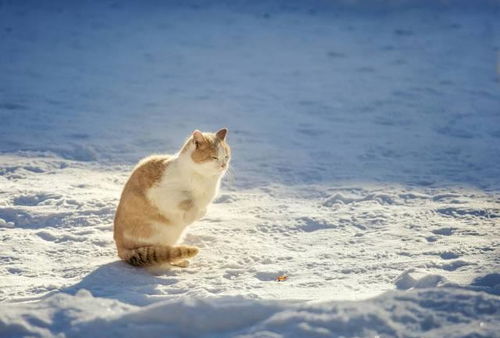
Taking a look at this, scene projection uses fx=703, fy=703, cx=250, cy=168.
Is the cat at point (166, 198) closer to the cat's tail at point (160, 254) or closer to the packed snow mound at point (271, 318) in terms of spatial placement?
the cat's tail at point (160, 254)

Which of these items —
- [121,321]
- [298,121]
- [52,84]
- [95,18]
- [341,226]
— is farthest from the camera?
[95,18]

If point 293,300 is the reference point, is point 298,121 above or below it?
above

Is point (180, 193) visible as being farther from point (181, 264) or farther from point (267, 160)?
point (267, 160)

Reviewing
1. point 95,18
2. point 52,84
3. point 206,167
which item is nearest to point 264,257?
point 206,167

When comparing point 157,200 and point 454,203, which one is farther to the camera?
point 454,203

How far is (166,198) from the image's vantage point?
3.63m

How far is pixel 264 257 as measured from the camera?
3795 mm

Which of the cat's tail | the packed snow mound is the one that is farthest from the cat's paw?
the packed snow mound

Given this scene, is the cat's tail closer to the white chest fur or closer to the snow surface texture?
the snow surface texture

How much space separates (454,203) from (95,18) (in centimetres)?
632

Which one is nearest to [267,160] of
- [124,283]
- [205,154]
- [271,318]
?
[205,154]

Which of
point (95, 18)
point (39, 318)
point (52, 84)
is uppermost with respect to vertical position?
point (95, 18)

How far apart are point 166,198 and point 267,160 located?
6.42ft

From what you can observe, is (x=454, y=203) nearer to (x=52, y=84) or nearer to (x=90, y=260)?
(x=90, y=260)
